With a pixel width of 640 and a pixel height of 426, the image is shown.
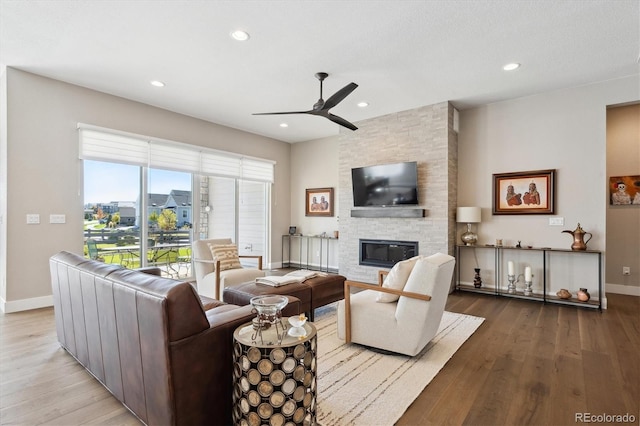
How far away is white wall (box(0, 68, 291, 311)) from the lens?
393 cm

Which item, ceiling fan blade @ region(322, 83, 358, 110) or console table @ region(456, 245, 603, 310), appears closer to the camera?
ceiling fan blade @ region(322, 83, 358, 110)

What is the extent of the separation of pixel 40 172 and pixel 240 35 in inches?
128

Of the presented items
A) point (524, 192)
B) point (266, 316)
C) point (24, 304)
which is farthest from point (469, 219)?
point (24, 304)

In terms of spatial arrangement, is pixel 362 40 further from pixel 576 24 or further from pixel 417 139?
pixel 417 139

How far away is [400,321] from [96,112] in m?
5.01

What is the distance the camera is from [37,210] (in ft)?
13.5

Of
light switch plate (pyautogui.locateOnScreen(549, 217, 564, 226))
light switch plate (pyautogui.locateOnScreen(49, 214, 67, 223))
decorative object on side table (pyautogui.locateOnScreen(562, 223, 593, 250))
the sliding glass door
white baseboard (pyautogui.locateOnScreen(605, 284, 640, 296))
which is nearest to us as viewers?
light switch plate (pyautogui.locateOnScreen(49, 214, 67, 223))

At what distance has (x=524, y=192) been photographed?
4883mm

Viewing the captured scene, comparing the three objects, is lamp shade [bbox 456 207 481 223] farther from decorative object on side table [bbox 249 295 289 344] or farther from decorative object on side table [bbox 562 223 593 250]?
decorative object on side table [bbox 249 295 289 344]

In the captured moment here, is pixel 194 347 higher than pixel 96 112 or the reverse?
the reverse

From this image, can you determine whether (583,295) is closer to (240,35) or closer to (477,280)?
(477,280)

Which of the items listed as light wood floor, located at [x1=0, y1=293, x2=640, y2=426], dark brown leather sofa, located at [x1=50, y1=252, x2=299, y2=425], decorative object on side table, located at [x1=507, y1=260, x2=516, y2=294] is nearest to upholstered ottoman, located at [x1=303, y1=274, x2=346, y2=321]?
light wood floor, located at [x1=0, y1=293, x2=640, y2=426]

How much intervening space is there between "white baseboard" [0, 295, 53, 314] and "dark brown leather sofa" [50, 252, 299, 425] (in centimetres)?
284

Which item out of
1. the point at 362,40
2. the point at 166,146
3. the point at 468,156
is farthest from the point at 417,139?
the point at 166,146
